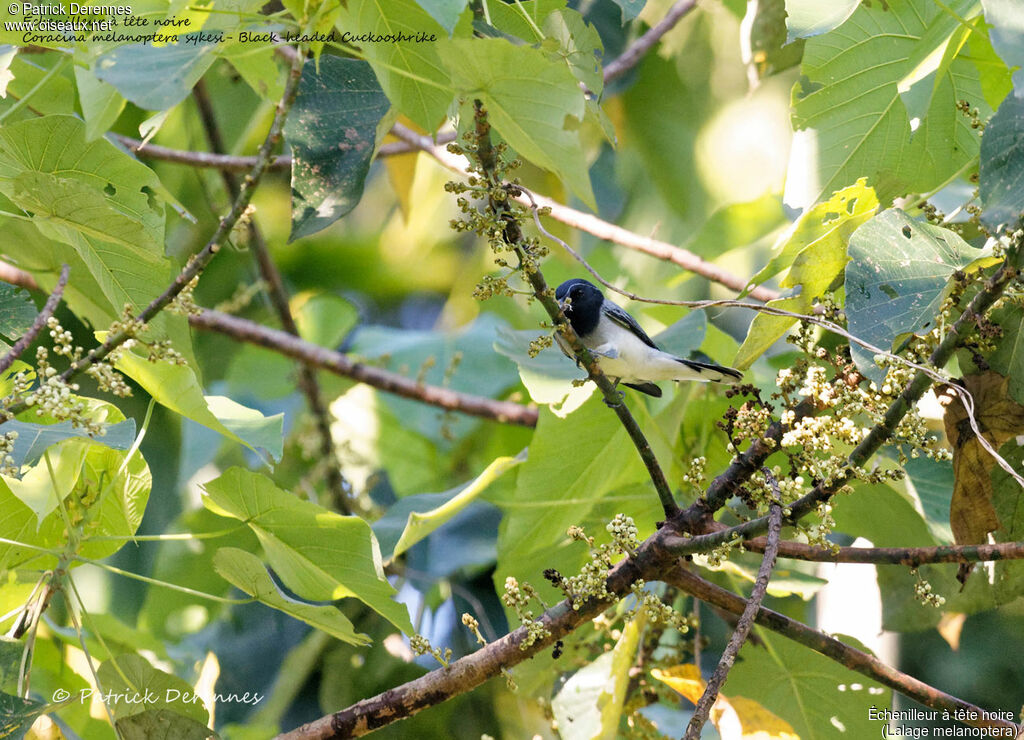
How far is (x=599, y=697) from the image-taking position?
1.82 m

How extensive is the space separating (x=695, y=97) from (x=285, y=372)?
1.96 meters

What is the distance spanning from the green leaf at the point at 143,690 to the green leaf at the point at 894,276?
125 cm

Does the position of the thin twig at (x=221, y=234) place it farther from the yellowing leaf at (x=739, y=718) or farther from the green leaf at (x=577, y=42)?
the yellowing leaf at (x=739, y=718)

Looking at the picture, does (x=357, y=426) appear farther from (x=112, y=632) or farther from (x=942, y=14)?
(x=942, y=14)

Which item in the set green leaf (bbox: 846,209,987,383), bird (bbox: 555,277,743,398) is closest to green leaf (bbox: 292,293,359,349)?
→ bird (bbox: 555,277,743,398)

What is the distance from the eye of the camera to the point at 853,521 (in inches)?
75.4

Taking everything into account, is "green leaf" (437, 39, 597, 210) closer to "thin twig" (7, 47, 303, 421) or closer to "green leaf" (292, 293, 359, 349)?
"thin twig" (7, 47, 303, 421)

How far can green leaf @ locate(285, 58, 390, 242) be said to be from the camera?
60.6 inches

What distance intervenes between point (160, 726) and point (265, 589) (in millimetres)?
277

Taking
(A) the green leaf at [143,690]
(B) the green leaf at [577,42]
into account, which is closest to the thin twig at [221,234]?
(B) the green leaf at [577,42]

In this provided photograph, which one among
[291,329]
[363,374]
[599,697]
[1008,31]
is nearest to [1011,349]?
[1008,31]

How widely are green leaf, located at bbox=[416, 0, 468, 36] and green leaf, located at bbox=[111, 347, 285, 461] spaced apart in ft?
2.25

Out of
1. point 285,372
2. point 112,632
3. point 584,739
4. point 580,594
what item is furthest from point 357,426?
point 580,594

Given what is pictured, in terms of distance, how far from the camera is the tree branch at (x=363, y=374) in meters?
2.73
